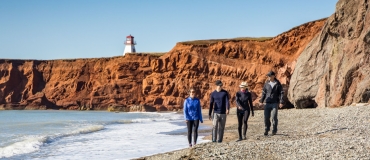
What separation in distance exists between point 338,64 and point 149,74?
143 ft

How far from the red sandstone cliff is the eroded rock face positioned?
1910 centimetres

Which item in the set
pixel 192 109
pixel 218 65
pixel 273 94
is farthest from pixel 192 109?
pixel 218 65

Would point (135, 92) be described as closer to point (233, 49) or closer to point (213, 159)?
point (233, 49)

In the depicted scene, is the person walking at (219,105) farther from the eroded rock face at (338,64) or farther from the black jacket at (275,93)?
the eroded rock face at (338,64)

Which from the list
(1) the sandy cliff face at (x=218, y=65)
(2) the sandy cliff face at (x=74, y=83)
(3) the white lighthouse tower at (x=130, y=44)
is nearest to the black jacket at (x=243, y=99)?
(1) the sandy cliff face at (x=218, y=65)

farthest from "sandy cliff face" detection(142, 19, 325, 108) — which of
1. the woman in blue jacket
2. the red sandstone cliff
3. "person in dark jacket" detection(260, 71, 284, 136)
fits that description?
the woman in blue jacket

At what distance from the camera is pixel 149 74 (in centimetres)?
6275

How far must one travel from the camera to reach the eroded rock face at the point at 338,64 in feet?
62.9

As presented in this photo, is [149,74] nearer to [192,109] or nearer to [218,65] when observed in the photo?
[218,65]

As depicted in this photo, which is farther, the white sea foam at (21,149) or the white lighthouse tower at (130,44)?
the white lighthouse tower at (130,44)

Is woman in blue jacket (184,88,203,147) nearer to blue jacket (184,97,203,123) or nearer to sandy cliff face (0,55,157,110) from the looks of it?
blue jacket (184,97,203,123)

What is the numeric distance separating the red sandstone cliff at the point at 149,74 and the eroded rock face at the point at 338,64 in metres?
19.1

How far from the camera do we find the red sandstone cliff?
54.2m

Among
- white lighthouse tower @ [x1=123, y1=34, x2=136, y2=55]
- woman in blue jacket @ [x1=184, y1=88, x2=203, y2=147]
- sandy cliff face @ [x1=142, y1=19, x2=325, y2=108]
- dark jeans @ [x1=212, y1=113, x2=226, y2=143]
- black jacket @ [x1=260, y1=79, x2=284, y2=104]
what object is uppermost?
white lighthouse tower @ [x1=123, y1=34, x2=136, y2=55]
